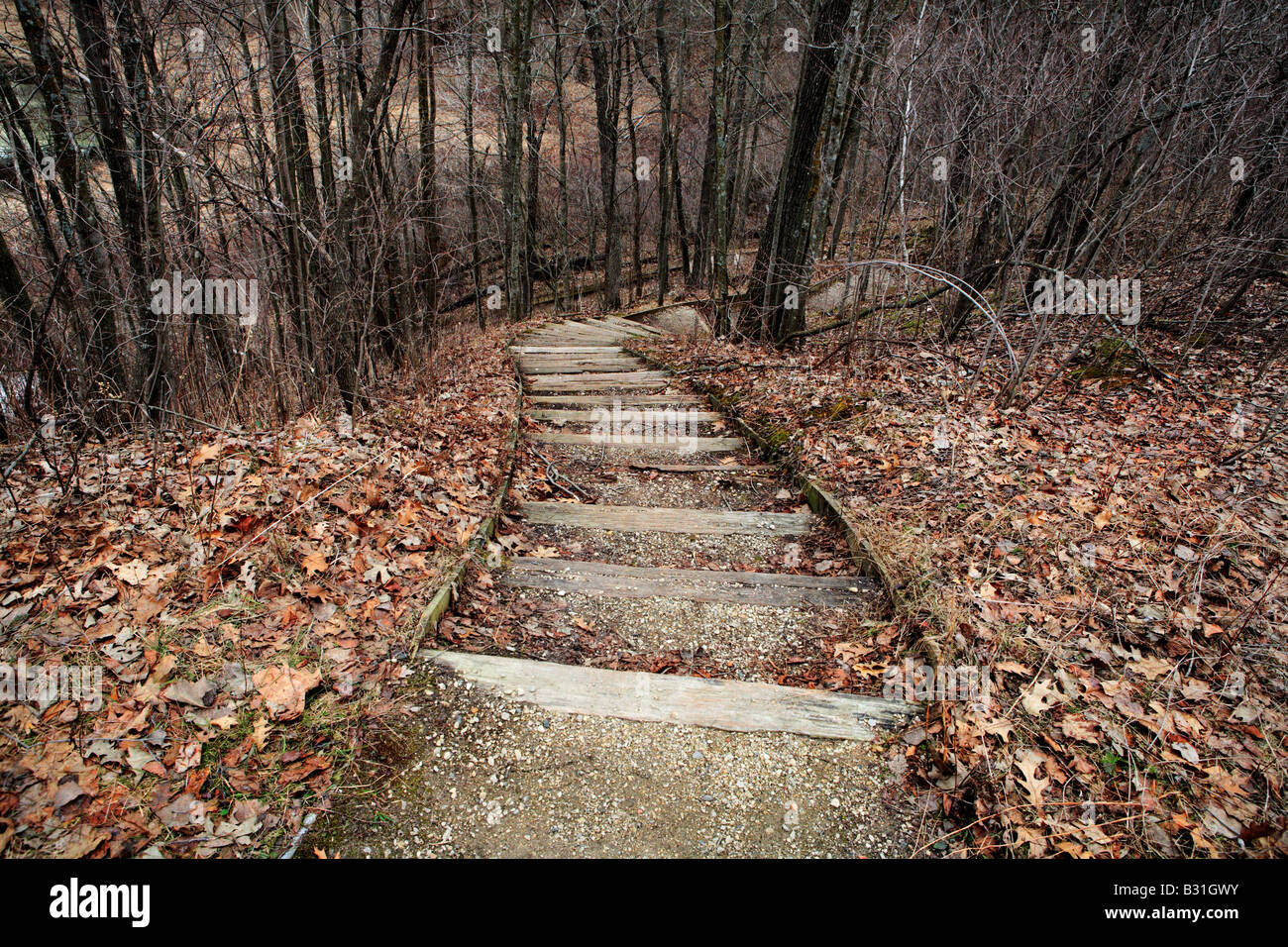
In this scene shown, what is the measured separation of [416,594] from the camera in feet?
10.5

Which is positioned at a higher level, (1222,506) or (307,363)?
(307,363)

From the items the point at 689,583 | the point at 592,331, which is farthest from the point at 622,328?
the point at 689,583

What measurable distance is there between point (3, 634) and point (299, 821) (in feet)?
4.48

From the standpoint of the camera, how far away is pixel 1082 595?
3080 mm

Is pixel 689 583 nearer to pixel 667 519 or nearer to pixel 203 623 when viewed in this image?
pixel 667 519

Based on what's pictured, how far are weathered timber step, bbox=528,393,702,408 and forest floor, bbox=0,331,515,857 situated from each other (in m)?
2.96

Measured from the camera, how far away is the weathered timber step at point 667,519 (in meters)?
4.41

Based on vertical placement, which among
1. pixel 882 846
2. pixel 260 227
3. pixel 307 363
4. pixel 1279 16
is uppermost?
pixel 1279 16

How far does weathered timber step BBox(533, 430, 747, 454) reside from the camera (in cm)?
589

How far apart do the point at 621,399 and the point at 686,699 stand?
4.66m

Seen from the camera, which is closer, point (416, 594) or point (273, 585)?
point (273, 585)

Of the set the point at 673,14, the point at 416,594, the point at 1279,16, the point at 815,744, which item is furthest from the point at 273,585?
the point at 673,14

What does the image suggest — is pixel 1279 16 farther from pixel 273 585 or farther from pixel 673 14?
pixel 673 14
